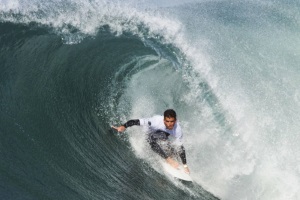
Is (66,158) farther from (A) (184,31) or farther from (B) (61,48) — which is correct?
(A) (184,31)

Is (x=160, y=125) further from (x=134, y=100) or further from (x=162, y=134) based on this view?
(x=134, y=100)

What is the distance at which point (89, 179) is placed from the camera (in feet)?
22.7

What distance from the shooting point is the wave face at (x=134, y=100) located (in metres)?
7.19

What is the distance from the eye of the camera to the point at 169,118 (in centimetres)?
724

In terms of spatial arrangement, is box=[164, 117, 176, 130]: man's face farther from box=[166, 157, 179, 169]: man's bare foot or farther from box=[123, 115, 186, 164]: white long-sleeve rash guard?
box=[166, 157, 179, 169]: man's bare foot

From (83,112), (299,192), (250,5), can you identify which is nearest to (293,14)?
(250,5)

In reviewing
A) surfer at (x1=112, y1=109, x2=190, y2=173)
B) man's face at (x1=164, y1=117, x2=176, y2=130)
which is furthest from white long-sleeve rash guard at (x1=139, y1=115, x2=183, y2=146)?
man's face at (x1=164, y1=117, x2=176, y2=130)

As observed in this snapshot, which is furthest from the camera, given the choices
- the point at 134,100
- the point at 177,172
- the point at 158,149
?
the point at 134,100

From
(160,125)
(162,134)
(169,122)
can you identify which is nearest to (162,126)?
(160,125)

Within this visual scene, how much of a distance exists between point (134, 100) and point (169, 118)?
7.44 ft

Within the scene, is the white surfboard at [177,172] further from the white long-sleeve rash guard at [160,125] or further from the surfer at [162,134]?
the white long-sleeve rash guard at [160,125]

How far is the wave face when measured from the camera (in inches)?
283

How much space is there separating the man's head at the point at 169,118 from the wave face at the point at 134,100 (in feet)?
3.30

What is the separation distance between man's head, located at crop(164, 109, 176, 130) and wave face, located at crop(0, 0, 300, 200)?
101 cm
